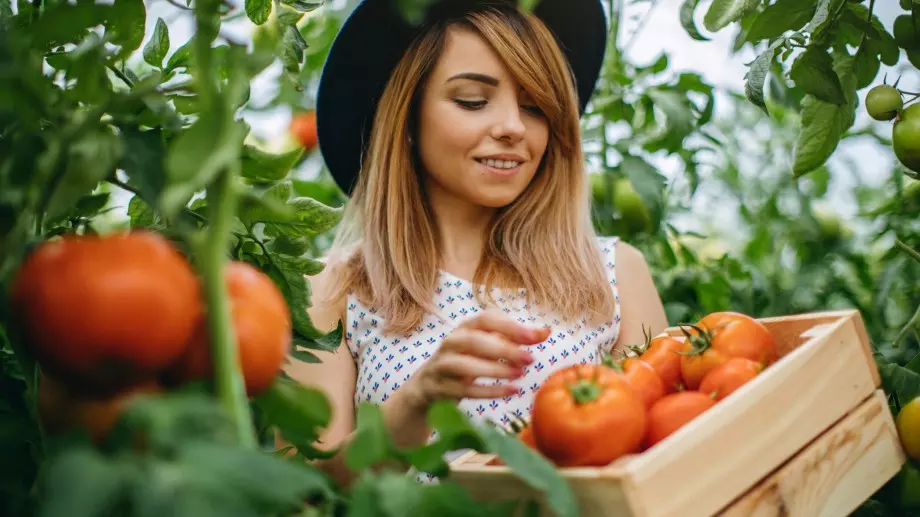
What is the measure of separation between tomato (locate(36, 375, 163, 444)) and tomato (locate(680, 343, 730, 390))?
26.0 inches

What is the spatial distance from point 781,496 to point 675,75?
4.40 ft

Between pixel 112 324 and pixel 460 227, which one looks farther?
pixel 460 227

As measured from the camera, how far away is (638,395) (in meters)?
0.86

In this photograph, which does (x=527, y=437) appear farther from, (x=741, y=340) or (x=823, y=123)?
(x=823, y=123)

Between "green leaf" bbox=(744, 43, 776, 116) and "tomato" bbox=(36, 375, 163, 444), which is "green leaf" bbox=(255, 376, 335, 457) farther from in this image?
"green leaf" bbox=(744, 43, 776, 116)

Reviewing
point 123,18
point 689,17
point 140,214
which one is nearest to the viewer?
point 123,18

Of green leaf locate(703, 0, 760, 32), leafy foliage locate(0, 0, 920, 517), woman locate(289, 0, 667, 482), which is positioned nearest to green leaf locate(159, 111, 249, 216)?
leafy foliage locate(0, 0, 920, 517)

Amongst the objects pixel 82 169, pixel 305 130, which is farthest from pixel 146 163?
pixel 305 130

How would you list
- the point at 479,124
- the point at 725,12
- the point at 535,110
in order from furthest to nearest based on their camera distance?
1. the point at 535,110
2. the point at 479,124
3. the point at 725,12

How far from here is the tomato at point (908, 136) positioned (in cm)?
110

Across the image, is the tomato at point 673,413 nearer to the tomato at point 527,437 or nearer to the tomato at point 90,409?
the tomato at point 527,437

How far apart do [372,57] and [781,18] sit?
877 mm

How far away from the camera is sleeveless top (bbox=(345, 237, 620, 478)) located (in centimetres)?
159

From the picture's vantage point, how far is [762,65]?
106 cm
